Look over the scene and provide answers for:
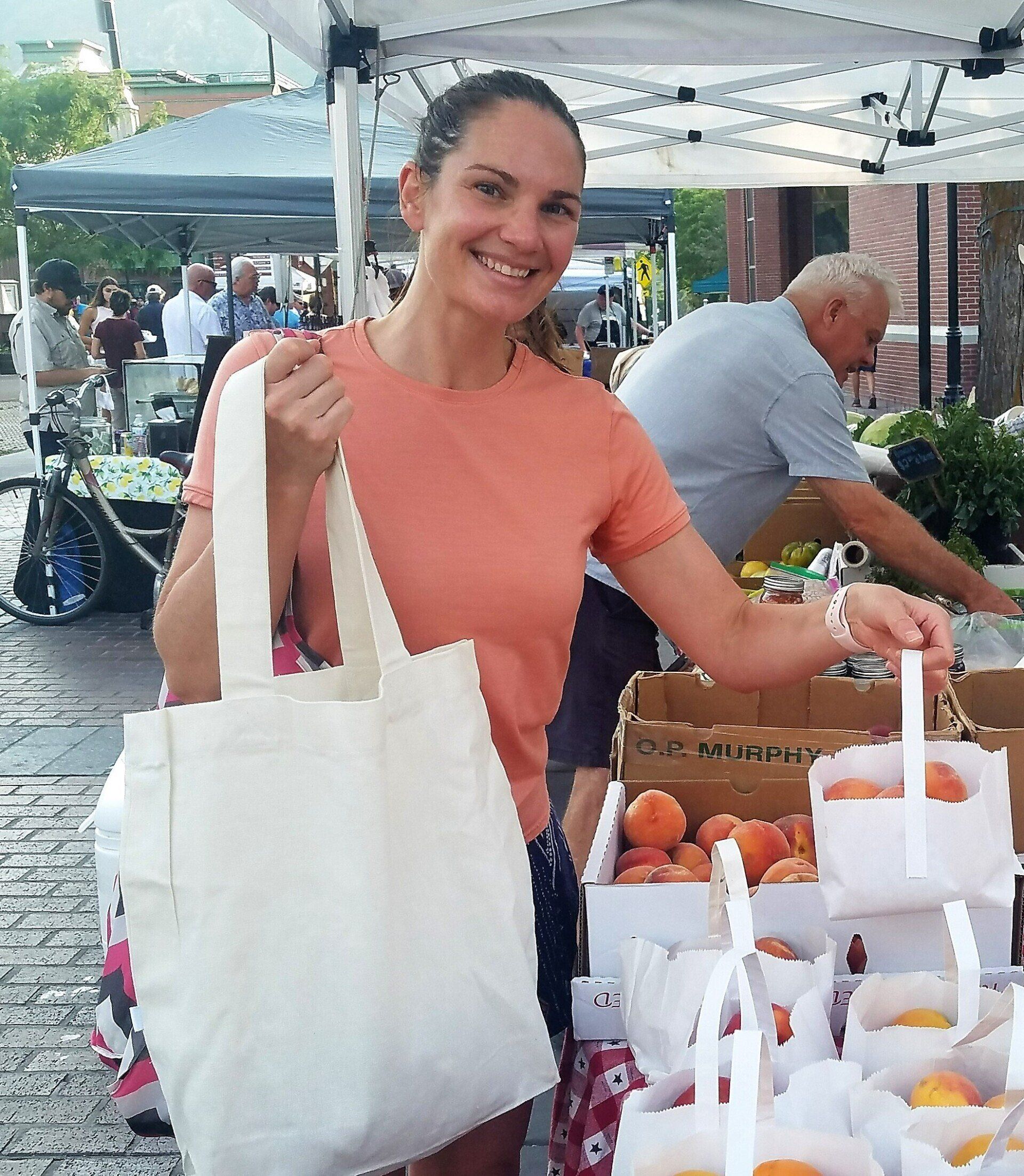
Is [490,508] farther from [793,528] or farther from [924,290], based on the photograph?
[924,290]

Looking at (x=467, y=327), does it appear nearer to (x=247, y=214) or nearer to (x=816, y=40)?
(x=816, y=40)

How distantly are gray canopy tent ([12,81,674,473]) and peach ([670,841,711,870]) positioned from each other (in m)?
5.56

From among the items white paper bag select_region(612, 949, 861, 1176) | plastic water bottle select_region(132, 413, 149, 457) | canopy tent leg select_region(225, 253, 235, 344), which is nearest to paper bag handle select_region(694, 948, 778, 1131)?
white paper bag select_region(612, 949, 861, 1176)

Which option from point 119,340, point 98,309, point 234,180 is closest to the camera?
point 234,180

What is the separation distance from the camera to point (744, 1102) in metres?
1.16

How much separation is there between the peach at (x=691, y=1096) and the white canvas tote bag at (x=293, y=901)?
0.73 ft

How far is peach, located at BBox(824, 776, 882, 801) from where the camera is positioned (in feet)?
5.33

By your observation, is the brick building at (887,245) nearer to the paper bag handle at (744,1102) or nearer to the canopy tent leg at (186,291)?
the canopy tent leg at (186,291)

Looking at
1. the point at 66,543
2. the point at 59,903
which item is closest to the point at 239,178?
the point at 66,543

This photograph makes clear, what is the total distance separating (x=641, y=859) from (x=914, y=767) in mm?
686

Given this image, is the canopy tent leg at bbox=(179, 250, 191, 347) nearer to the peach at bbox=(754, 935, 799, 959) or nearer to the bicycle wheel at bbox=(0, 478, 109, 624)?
the bicycle wheel at bbox=(0, 478, 109, 624)

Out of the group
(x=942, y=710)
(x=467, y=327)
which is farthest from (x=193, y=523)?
(x=942, y=710)

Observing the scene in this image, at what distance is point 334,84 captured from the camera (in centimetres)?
385

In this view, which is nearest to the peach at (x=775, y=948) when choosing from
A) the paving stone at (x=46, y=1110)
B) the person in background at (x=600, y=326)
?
the paving stone at (x=46, y=1110)
